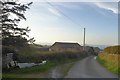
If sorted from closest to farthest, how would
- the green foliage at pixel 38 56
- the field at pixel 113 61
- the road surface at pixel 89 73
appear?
the road surface at pixel 89 73
the field at pixel 113 61
the green foliage at pixel 38 56

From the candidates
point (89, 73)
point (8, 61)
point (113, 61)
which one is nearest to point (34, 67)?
point (8, 61)

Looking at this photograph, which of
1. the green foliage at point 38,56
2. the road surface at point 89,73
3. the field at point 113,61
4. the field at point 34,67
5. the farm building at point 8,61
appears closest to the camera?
the field at point 34,67

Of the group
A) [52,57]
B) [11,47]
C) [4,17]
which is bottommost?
[52,57]

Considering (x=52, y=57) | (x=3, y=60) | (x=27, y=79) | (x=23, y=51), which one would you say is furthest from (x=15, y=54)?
(x=52, y=57)

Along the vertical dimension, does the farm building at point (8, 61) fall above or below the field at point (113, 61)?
above

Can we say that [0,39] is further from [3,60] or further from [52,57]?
[52,57]

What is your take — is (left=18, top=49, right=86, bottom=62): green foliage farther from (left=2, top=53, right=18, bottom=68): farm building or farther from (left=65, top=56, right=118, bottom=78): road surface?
(left=65, top=56, right=118, bottom=78): road surface

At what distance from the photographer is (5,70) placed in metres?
24.0

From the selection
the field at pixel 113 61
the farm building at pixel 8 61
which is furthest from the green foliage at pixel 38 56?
the field at pixel 113 61

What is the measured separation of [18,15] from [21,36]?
1945mm

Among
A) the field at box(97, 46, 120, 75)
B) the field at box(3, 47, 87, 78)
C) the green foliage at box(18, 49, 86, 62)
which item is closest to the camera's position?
the field at box(3, 47, 87, 78)

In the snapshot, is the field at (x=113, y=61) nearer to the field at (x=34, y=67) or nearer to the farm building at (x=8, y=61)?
the field at (x=34, y=67)

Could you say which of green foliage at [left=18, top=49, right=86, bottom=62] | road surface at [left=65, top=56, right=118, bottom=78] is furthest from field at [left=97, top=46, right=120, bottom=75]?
green foliage at [left=18, top=49, right=86, bottom=62]

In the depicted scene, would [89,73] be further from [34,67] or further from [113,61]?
[113,61]
